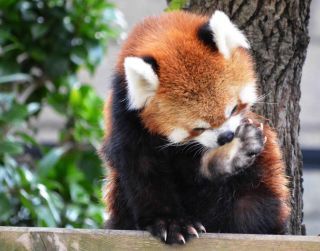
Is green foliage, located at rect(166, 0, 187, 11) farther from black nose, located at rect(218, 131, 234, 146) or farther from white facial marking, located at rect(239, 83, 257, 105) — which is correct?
black nose, located at rect(218, 131, 234, 146)

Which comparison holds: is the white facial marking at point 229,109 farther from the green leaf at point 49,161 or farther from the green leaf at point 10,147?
the green leaf at point 49,161

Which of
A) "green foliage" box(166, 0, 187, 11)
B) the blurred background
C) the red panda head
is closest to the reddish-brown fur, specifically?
the red panda head

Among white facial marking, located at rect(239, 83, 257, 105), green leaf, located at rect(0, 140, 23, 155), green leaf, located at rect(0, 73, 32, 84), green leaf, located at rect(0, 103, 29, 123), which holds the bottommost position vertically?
green leaf, located at rect(0, 140, 23, 155)

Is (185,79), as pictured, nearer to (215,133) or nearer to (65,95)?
(215,133)

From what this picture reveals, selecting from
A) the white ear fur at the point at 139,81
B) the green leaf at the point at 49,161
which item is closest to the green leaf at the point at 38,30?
the green leaf at the point at 49,161

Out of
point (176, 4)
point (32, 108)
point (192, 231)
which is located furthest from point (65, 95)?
point (192, 231)

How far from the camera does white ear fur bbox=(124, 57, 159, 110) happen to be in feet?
9.40

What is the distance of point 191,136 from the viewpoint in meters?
3.05

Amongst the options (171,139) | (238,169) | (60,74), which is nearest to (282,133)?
(238,169)

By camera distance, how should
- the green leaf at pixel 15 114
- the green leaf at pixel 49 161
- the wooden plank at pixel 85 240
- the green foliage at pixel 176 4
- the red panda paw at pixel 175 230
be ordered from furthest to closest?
the green leaf at pixel 49 161 → the green leaf at pixel 15 114 → the green foliage at pixel 176 4 → the red panda paw at pixel 175 230 → the wooden plank at pixel 85 240

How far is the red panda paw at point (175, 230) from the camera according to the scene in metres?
2.82

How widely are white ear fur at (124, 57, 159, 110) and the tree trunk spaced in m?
0.66

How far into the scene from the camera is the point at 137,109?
300 centimetres

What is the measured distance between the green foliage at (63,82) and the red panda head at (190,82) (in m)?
2.11
